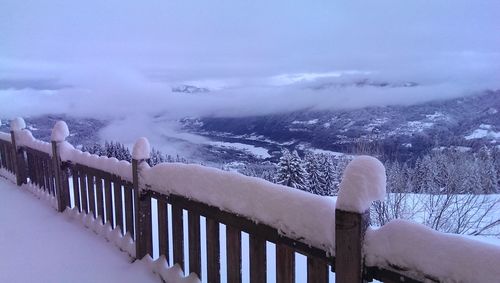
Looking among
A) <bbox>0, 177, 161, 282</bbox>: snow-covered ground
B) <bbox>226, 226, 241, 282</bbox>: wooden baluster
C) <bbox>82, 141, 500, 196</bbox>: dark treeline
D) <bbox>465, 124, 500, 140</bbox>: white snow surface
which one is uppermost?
<bbox>226, 226, 241, 282</bbox>: wooden baluster

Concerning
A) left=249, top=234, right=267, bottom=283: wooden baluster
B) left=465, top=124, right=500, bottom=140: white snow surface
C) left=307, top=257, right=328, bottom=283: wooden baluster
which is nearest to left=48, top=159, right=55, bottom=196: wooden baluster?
left=249, top=234, right=267, bottom=283: wooden baluster

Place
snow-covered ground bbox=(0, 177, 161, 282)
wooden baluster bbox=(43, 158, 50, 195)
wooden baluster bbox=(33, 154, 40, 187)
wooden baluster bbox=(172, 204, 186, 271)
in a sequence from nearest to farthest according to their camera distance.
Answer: wooden baluster bbox=(172, 204, 186, 271)
snow-covered ground bbox=(0, 177, 161, 282)
wooden baluster bbox=(43, 158, 50, 195)
wooden baluster bbox=(33, 154, 40, 187)

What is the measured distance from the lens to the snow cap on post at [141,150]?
3561 millimetres

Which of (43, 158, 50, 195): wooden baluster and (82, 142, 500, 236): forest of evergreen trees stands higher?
(43, 158, 50, 195): wooden baluster

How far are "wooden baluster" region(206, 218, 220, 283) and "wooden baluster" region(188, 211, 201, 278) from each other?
0.20 m

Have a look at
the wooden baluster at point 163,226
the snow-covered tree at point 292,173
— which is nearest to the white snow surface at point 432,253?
the wooden baluster at point 163,226

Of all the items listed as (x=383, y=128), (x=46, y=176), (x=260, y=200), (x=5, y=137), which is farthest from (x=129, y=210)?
(x=383, y=128)

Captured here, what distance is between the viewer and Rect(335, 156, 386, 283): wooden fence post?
69.3 inches

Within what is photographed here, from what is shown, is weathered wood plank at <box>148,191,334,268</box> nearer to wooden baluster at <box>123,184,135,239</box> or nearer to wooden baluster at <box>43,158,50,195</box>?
wooden baluster at <box>123,184,135,239</box>

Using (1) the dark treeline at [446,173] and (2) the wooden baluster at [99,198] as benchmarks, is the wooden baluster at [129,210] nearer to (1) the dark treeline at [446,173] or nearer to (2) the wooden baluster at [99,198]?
(2) the wooden baluster at [99,198]

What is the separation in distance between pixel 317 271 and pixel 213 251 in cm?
100

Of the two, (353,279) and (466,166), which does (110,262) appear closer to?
(353,279)

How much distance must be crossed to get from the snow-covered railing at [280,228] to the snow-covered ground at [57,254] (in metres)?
0.24

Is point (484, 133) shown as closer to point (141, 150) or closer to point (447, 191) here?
point (447, 191)
